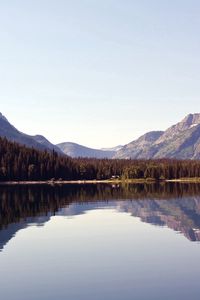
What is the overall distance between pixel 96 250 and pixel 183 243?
13.8 m

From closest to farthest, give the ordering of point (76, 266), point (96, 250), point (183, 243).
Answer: point (76, 266)
point (96, 250)
point (183, 243)

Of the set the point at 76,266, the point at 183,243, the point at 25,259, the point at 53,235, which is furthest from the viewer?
the point at 53,235

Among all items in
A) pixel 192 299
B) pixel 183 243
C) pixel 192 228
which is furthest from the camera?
pixel 192 228

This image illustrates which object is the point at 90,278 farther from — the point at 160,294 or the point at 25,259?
the point at 25,259

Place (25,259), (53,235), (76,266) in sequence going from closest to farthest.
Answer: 1. (76,266)
2. (25,259)
3. (53,235)

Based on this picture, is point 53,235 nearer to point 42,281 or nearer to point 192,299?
point 42,281

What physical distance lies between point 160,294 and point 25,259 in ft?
76.4

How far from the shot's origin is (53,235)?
266 ft

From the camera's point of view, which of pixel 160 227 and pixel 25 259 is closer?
pixel 25 259

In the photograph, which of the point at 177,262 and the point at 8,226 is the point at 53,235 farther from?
the point at 177,262

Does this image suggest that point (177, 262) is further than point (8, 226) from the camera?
No

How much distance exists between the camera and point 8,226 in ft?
304

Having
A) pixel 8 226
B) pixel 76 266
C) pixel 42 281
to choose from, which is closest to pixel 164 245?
pixel 76 266

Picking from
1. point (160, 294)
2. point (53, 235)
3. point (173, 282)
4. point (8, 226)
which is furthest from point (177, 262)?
point (8, 226)
